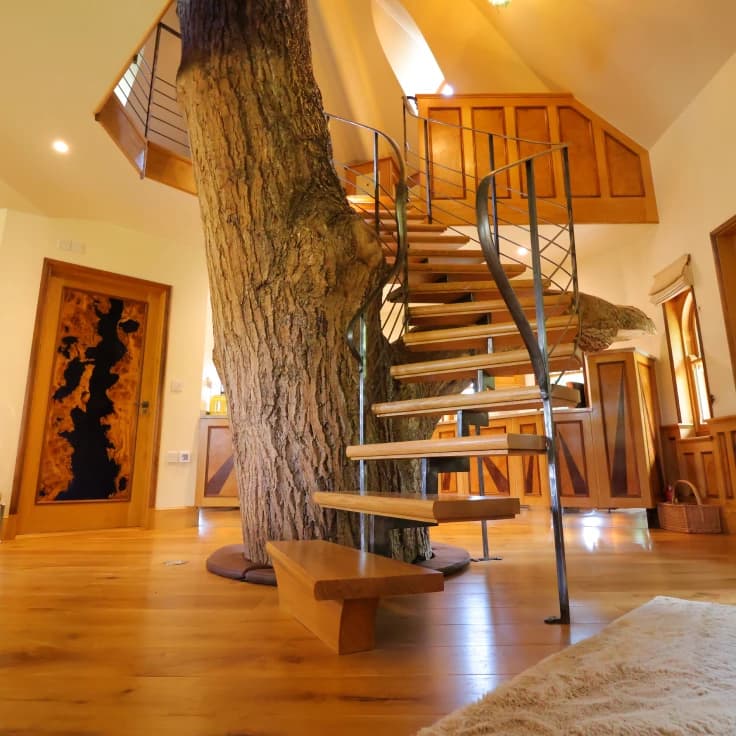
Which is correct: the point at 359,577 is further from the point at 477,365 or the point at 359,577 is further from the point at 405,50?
the point at 405,50

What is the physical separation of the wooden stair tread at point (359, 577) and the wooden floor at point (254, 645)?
0.14 metres

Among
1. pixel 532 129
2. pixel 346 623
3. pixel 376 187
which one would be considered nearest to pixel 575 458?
pixel 376 187

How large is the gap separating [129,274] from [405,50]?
187 inches

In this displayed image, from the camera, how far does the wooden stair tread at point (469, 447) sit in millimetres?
1351

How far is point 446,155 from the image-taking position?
4734mm

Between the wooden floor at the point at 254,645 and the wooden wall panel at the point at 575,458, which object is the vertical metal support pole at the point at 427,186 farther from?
the wooden floor at the point at 254,645

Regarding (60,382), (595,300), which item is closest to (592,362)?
(595,300)

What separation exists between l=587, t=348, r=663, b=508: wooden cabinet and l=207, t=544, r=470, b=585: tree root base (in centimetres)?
221

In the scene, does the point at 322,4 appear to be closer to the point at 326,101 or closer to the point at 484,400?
the point at 326,101

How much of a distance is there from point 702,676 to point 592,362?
372 centimetres

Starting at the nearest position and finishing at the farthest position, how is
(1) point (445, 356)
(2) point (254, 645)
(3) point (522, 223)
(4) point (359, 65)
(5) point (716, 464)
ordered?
(2) point (254, 645), (1) point (445, 356), (5) point (716, 464), (3) point (522, 223), (4) point (359, 65)

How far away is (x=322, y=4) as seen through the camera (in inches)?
236

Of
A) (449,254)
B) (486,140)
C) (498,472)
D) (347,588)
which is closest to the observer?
(347,588)

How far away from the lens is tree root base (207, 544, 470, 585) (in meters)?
1.88
